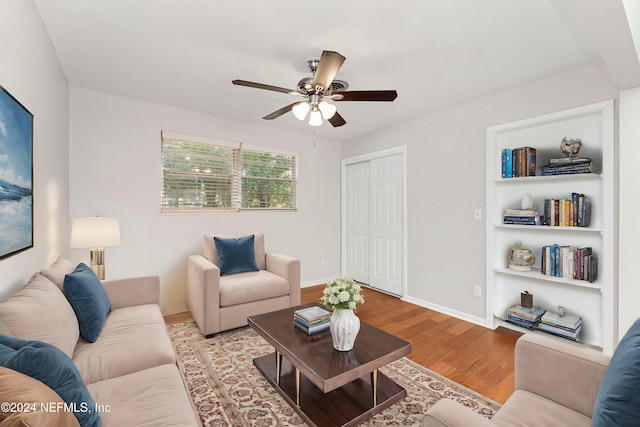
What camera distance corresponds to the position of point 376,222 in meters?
4.46

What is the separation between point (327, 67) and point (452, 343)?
2.58 meters

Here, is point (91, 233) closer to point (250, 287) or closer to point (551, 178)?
point (250, 287)

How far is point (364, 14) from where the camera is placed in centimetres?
184

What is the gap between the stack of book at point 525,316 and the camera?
279 cm

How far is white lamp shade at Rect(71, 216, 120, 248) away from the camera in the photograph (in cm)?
246

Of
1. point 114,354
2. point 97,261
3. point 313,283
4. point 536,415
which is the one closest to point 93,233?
point 97,261

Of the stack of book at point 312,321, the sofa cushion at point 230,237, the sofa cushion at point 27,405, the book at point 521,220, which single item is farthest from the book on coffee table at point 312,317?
the book at point 521,220

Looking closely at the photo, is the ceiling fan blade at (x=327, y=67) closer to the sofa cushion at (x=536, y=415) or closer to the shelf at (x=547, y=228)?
the sofa cushion at (x=536, y=415)

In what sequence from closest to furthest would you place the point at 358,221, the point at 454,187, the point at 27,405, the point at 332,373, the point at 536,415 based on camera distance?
the point at 27,405 < the point at 536,415 < the point at 332,373 < the point at 454,187 < the point at 358,221

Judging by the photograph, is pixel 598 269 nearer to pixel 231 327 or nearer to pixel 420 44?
pixel 420 44

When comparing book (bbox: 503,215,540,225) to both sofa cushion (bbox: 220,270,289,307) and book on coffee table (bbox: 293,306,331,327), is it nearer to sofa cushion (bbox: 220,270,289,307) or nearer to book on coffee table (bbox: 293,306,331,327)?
book on coffee table (bbox: 293,306,331,327)

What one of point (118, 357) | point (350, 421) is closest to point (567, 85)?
point (350, 421)

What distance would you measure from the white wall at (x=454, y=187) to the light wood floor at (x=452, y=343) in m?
0.28

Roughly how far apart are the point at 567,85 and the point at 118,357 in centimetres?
383
